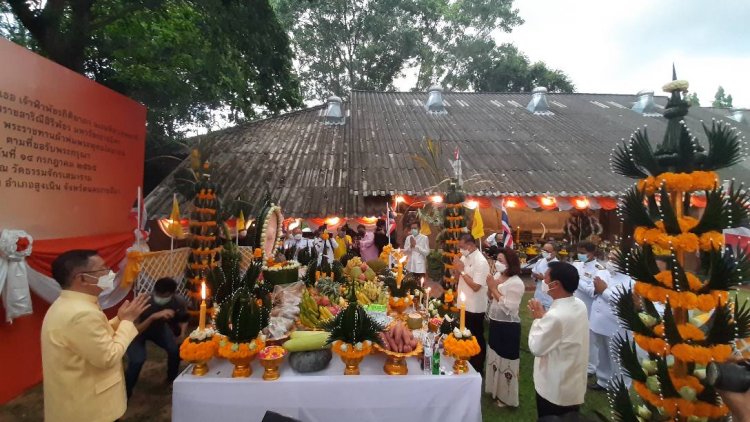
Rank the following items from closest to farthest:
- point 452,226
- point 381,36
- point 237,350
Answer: point 237,350
point 452,226
point 381,36

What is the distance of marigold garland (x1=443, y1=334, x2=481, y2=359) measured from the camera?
3.01 meters

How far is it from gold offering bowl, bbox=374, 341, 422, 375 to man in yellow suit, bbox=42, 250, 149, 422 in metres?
2.00

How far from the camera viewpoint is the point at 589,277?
5.20m

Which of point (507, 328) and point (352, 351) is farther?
point (507, 328)

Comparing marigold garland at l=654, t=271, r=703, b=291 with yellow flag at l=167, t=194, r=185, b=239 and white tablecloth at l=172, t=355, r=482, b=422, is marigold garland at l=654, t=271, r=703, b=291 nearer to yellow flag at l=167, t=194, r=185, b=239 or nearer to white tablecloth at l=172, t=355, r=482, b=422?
white tablecloth at l=172, t=355, r=482, b=422

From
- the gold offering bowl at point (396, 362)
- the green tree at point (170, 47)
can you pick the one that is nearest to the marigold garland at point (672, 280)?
the gold offering bowl at point (396, 362)

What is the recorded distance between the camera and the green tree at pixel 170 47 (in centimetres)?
598

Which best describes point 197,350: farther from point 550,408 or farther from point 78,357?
point 550,408

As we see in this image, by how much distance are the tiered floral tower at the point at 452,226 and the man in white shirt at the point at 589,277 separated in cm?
208

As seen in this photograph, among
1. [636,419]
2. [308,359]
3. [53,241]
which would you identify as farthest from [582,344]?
[53,241]

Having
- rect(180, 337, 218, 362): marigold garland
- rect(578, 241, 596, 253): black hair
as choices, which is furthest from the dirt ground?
rect(578, 241, 596, 253): black hair

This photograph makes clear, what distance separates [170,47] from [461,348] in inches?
372

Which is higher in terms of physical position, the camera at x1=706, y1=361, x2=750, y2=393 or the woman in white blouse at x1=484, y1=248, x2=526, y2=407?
the camera at x1=706, y1=361, x2=750, y2=393

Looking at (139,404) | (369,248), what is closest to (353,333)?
(139,404)
